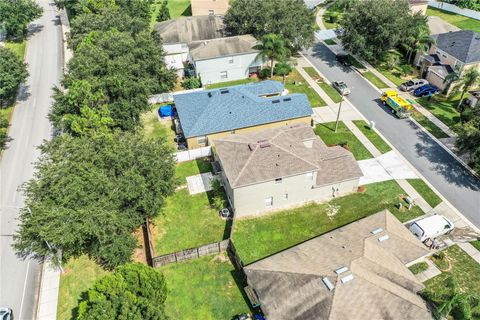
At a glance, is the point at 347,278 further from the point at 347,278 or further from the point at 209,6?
the point at 209,6

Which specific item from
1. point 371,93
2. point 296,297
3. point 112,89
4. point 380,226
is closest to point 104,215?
point 296,297

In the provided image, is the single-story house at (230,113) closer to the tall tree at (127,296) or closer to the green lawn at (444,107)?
the green lawn at (444,107)

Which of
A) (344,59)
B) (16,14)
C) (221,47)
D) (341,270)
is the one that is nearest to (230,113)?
(221,47)

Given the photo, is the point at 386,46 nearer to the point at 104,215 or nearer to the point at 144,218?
the point at 144,218

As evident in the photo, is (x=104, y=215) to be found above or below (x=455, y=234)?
above

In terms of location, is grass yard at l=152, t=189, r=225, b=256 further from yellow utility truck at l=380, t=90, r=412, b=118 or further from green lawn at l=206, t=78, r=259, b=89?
yellow utility truck at l=380, t=90, r=412, b=118

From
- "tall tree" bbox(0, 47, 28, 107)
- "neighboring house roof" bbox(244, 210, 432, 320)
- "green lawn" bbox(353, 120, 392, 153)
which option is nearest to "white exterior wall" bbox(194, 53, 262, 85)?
"green lawn" bbox(353, 120, 392, 153)

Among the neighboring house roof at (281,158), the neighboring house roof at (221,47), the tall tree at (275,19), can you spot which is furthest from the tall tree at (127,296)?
the tall tree at (275,19)
